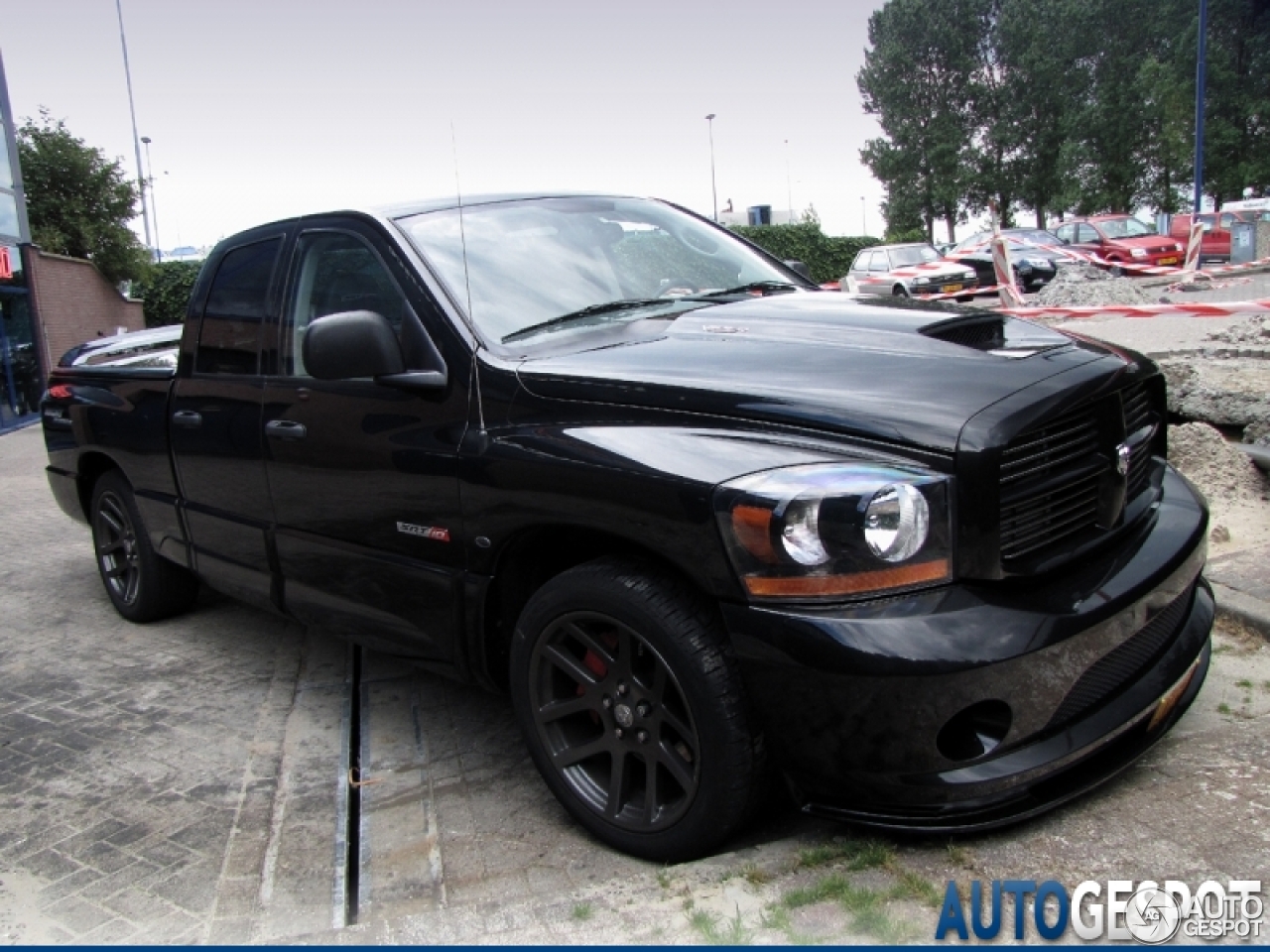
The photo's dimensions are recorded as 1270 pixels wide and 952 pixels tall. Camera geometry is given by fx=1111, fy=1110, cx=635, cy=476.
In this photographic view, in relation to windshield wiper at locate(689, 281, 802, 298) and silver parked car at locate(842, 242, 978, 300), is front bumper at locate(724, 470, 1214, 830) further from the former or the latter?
silver parked car at locate(842, 242, 978, 300)

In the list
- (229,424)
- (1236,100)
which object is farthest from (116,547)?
(1236,100)

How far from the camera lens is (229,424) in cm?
415

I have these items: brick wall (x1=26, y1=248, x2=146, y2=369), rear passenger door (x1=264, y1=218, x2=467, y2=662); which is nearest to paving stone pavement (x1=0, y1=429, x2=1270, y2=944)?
rear passenger door (x1=264, y1=218, x2=467, y2=662)

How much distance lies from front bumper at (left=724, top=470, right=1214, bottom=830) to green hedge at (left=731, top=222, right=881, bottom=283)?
36.9m

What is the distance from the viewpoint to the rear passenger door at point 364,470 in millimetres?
3260

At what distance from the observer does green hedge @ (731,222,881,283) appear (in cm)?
3938

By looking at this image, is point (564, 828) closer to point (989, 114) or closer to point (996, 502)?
point (996, 502)

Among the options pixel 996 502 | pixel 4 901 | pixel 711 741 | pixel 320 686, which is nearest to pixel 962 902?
pixel 711 741

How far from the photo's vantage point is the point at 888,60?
61.3 metres

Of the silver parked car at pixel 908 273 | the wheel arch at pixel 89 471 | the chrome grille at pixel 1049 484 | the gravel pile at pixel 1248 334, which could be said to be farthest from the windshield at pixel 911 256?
the chrome grille at pixel 1049 484

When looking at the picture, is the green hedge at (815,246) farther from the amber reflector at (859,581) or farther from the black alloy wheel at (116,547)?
the amber reflector at (859,581)

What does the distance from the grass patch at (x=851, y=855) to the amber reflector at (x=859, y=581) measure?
2.21 ft

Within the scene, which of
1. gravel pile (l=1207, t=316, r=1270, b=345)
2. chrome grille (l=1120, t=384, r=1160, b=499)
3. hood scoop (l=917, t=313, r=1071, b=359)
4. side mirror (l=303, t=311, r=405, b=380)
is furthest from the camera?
gravel pile (l=1207, t=316, r=1270, b=345)

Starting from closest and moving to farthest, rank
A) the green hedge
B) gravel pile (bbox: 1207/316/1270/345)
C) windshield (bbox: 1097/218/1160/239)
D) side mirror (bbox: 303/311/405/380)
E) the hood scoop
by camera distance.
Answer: the hood scoop, side mirror (bbox: 303/311/405/380), gravel pile (bbox: 1207/316/1270/345), windshield (bbox: 1097/218/1160/239), the green hedge
